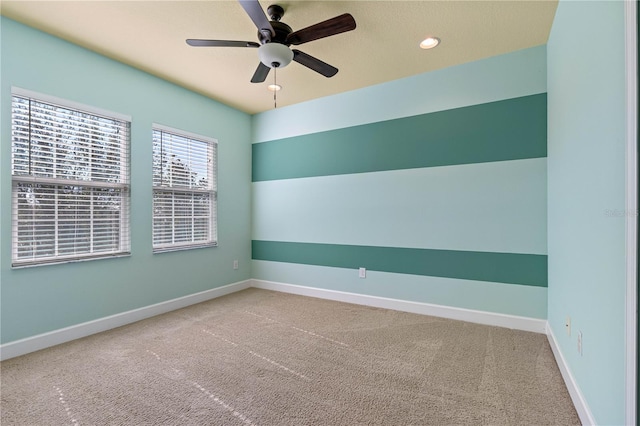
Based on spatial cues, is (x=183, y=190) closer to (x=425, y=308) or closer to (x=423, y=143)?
(x=423, y=143)

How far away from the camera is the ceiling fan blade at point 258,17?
Result: 1688 millimetres

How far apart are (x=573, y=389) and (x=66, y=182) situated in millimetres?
4122

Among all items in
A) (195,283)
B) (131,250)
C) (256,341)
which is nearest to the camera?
(256,341)

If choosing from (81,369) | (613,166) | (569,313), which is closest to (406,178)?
(569,313)

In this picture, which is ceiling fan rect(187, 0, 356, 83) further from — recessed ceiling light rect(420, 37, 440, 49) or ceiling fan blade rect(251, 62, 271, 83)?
recessed ceiling light rect(420, 37, 440, 49)

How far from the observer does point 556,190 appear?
7.28ft

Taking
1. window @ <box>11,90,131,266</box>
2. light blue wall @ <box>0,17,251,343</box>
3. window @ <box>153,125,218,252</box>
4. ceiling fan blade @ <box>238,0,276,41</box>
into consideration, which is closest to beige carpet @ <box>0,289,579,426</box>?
light blue wall @ <box>0,17,251,343</box>

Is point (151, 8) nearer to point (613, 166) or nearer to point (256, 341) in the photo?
point (256, 341)

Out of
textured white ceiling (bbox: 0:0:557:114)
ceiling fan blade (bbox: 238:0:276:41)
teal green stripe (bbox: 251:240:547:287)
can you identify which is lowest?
teal green stripe (bbox: 251:240:547:287)

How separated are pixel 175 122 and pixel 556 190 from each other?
3.96m

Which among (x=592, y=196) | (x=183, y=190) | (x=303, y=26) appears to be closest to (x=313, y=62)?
(x=303, y=26)

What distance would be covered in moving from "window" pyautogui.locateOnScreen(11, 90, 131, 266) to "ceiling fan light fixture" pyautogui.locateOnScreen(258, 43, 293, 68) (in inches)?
72.5

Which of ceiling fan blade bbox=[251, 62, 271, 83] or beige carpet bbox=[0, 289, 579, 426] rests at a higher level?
ceiling fan blade bbox=[251, 62, 271, 83]

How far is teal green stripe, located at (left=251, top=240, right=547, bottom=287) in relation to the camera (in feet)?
8.84
